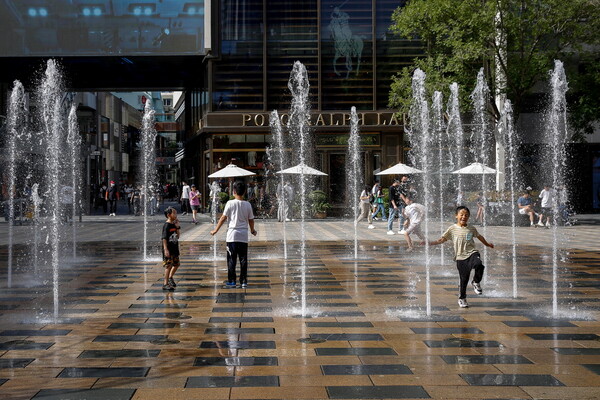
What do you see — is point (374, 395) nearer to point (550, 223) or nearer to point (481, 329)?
point (481, 329)

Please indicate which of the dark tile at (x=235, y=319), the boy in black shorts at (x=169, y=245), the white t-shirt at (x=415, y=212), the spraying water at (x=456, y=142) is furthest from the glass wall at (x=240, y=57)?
the dark tile at (x=235, y=319)

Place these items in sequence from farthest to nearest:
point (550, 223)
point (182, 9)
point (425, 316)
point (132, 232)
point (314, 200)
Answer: point (182, 9)
point (314, 200)
point (550, 223)
point (132, 232)
point (425, 316)

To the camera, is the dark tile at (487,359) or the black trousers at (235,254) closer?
the dark tile at (487,359)

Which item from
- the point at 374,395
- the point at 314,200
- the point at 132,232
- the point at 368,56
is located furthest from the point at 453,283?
the point at 368,56

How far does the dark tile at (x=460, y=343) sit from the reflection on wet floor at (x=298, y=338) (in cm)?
3

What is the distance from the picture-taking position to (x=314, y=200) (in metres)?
31.3

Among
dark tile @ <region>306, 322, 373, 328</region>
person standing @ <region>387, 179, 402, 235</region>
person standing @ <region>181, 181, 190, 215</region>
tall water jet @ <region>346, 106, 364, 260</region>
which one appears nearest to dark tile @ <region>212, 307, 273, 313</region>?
dark tile @ <region>306, 322, 373, 328</region>

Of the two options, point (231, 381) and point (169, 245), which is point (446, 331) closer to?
point (231, 381)

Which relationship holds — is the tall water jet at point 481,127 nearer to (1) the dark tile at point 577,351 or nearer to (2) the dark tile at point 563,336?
(2) the dark tile at point 563,336

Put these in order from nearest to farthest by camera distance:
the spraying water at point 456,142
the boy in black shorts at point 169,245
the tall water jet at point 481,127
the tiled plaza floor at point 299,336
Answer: the tiled plaza floor at point 299,336, the boy in black shorts at point 169,245, the tall water jet at point 481,127, the spraying water at point 456,142

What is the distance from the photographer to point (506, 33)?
26.1m

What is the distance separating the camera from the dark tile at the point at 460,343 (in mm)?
6832

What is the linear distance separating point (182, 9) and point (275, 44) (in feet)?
14.4

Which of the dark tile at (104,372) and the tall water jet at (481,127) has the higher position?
the tall water jet at (481,127)
